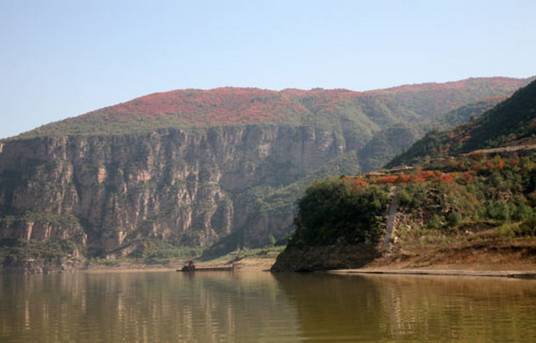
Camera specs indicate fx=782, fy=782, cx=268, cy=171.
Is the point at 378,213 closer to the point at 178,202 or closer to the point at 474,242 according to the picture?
the point at 474,242

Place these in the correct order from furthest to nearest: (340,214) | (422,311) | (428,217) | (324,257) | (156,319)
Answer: (340,214) < (324,257) < (428,217) < (156,319) < (422,311)

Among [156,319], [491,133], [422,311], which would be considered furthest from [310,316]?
[491,133]

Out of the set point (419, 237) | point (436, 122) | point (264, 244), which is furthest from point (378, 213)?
point (436, 122)

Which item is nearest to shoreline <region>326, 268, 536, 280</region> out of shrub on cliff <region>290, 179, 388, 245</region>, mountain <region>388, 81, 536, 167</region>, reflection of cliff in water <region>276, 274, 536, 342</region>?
reflection of cliff in water <region>276, 274, 536, 342</region>

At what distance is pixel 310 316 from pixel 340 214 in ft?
124

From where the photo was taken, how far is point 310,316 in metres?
26.7

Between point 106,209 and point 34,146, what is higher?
point 34,146

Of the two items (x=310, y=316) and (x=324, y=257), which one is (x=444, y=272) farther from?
(x=310, y=316)

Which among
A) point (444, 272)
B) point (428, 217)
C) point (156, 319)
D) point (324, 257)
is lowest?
point (156, 319)

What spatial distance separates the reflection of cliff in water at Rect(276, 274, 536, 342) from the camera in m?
21.1

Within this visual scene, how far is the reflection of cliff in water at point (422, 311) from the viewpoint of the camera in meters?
21.1

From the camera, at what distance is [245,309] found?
31.4 metres

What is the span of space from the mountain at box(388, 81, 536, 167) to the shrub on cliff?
73.1ft

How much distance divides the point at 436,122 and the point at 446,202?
13436 cm
